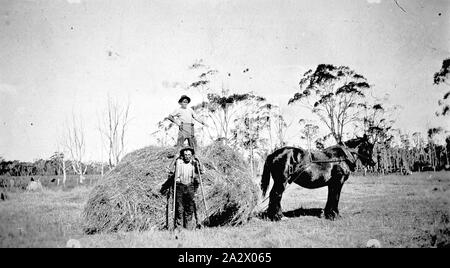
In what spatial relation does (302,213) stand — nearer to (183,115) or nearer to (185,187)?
(185,187)

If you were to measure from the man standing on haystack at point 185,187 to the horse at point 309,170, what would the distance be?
2.87 metres

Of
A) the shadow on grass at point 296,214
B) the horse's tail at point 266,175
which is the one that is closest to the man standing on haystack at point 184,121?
the horse's tail at point 266,175

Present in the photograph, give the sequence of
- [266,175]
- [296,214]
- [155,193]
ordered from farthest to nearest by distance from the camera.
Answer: [296,214], [266,175], [155,193]

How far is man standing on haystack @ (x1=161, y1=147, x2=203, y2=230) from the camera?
6285 mm

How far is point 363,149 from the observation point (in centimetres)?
944

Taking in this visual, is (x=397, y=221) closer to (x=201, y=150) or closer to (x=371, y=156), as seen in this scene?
(x=371, y=156)

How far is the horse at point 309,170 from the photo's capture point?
8320 mm

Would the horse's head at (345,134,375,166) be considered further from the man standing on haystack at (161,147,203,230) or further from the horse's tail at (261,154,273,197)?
the man standing on haystack at (161,147,203,230)

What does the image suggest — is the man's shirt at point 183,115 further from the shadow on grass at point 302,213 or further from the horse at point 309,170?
the shadow on grass at point 302,213

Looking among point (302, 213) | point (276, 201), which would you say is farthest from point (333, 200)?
point (276, 201)

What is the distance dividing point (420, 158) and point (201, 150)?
86787 mm

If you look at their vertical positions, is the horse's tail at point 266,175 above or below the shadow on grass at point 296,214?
above

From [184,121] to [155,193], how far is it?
1.92 metres
